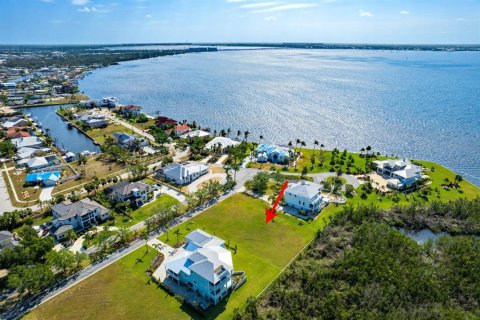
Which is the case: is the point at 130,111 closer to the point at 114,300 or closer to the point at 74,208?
the point at 74,208

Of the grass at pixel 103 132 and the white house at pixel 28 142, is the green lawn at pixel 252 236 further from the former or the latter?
the white house at pixel 28 142

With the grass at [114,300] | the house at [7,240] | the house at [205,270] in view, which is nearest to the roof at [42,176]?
the house at [7,240]

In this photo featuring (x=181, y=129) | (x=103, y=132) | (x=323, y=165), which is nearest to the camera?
(x=323, y=165)

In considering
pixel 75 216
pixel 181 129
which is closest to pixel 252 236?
pixel 75 216

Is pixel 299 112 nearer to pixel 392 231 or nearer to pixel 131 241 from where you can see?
pixel 392 231

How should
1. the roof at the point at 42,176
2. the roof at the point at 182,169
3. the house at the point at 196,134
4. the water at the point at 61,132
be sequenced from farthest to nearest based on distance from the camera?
the house at the point at 196,134
the water at the point at 61,132
the roof at the point at 182,169
the roof at the point at 42,176
